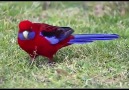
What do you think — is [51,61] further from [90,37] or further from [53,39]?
[90,37]

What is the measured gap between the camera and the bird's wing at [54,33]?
4.64 m

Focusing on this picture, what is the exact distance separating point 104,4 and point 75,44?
295 cm

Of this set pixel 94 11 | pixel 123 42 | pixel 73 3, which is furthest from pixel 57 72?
pixel 73 3

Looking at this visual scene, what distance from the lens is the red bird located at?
448cm

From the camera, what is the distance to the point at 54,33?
4.76m

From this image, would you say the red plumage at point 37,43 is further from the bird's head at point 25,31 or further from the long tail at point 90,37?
the long tail at point 90,37

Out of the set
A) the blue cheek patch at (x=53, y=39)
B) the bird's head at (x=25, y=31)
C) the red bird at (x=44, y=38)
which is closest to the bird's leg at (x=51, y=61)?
the red bird at (x=44, y=38)

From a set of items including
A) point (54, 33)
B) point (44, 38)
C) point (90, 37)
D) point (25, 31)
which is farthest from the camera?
point (90, 37)

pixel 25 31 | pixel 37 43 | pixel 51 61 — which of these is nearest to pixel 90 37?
pixel 51 61

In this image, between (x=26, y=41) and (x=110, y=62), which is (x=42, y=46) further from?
(x=110, y=62)

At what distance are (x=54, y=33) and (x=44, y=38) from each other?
0.19m

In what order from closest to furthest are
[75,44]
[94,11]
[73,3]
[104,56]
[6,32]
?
[104,56], [75,44], [6,32], [94,11], [73,3]

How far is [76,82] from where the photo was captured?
4266mm

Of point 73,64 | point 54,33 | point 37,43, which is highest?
point 54,33
